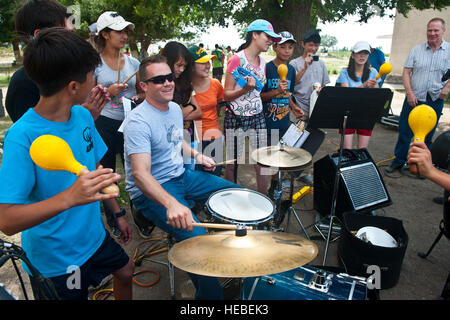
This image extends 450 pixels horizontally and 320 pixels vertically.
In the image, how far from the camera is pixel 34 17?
2025 millimetres

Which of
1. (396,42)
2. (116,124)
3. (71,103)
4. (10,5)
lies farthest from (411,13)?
(10,5)

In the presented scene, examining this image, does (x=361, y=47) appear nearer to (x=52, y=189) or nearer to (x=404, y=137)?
(x=404, y=137)

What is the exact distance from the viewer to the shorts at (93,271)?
1.52 metres

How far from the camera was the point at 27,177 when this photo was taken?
1.26 metres

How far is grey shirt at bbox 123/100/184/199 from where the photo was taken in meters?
2.29

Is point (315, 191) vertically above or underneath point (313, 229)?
above

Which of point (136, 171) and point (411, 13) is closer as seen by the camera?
point (136, 171)

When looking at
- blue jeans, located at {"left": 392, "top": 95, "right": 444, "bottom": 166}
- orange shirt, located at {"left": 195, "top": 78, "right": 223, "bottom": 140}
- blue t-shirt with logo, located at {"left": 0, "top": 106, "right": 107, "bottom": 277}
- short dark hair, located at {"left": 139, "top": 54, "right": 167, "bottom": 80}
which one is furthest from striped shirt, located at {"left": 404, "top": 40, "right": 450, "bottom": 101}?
blue t-shirt with logo, located at {"left": 0, "top": 106, "right": 107, "bottom": 277}

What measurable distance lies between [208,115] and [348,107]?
1635 millimetres

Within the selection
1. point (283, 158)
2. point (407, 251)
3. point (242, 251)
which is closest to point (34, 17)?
point (242, 251)

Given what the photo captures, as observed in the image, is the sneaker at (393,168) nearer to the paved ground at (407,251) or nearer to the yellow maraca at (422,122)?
the paved ground at (407,251)

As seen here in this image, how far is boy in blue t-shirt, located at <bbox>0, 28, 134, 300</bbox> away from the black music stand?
2.04 meters

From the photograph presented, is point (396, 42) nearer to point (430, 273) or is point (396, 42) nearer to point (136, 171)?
point (430, 273)

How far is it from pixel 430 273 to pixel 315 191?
1.45 meters
